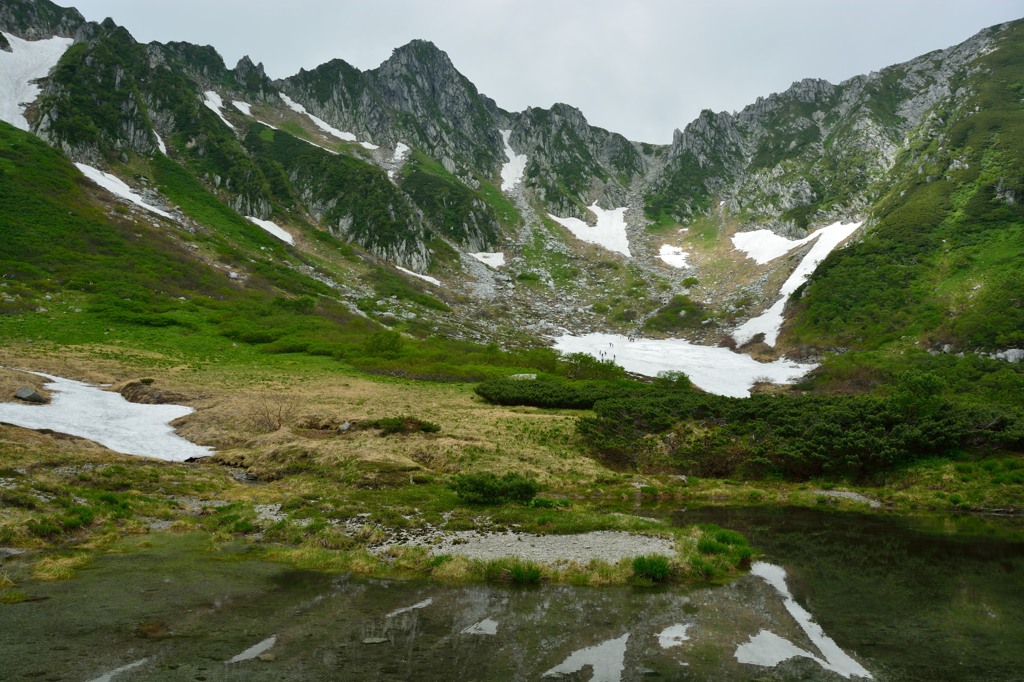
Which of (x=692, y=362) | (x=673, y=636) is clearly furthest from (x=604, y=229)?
(x=673, y=636)

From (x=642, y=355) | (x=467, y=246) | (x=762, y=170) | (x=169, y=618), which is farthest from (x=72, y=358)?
(x=762, y=170)

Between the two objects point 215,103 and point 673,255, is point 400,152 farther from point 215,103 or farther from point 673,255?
point 673,255

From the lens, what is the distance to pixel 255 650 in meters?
10.5

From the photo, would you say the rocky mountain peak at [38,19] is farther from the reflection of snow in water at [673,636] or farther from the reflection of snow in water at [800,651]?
the reflection of snow in water at [800,651]

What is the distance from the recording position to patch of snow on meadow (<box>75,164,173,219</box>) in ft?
307

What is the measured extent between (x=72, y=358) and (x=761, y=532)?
51.3 meters

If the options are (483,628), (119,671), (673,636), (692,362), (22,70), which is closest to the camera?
(119,671)

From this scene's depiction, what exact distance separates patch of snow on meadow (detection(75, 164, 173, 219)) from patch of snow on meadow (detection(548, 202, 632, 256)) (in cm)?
11185

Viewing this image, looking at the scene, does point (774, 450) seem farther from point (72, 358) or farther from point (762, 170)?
point (762, 170)

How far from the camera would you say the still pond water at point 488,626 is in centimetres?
1020

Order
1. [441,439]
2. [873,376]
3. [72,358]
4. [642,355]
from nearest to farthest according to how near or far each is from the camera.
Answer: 1. [441,439]
2. [72,358]
3. [873,376]
4. [642,355]

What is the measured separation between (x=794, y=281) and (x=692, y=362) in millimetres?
41528

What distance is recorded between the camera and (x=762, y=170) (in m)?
175

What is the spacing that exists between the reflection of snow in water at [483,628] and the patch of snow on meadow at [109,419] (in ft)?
76.6
